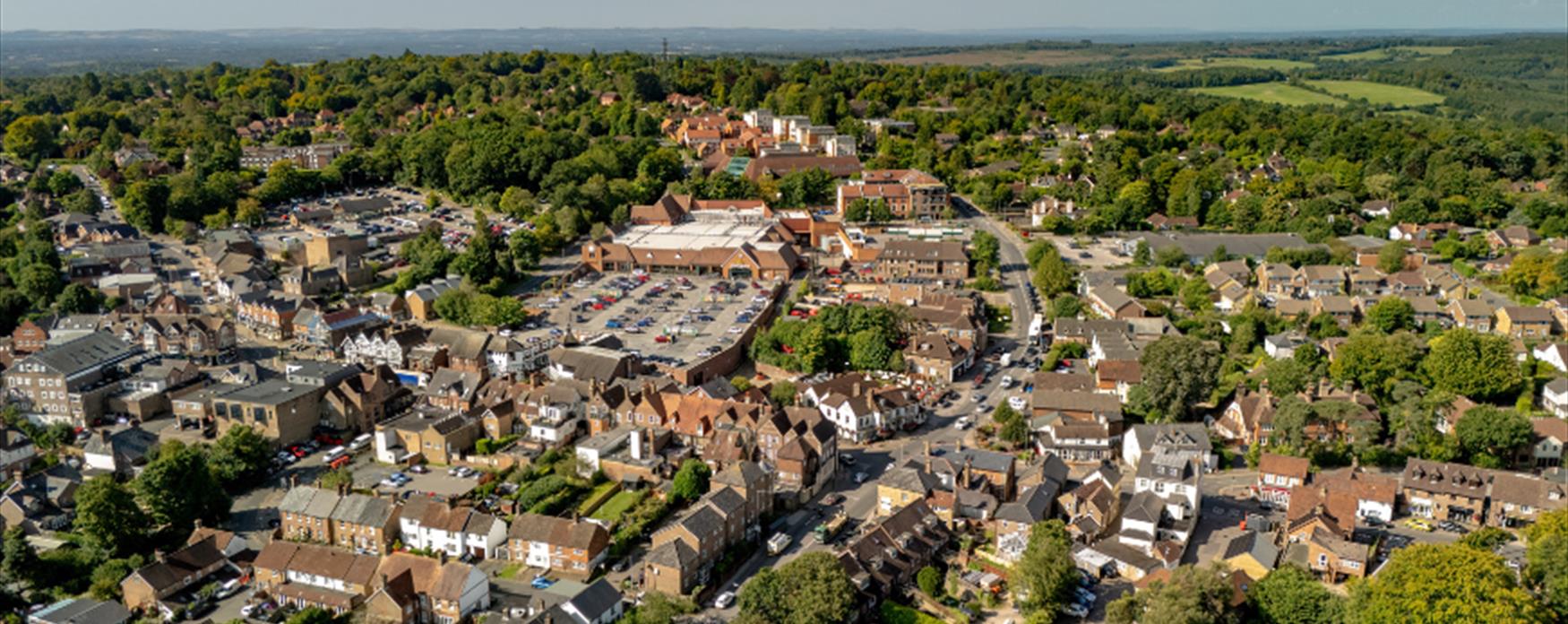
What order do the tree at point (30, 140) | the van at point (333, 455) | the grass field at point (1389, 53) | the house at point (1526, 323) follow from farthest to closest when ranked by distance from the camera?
the grass field at point (1389, 53), the tree at point (30, 140), the house at point (1526, 323), the van at point (333, 455)

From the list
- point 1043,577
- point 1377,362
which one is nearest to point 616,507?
point 1043,577

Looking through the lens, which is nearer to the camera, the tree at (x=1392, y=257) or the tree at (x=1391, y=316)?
the tree at (x=1391, y=316)

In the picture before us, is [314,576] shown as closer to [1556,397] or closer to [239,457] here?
[239,457]

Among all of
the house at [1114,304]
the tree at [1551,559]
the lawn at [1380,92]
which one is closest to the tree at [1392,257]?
the house at [1114,304]

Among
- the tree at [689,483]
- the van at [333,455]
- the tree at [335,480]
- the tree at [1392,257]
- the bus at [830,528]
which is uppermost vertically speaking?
the tree at [1392,257]

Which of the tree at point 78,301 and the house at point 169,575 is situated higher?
the tree at point 78,301

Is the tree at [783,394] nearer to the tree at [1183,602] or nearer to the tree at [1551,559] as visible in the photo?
the tree at [1183,602]

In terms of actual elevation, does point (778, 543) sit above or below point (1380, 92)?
below
